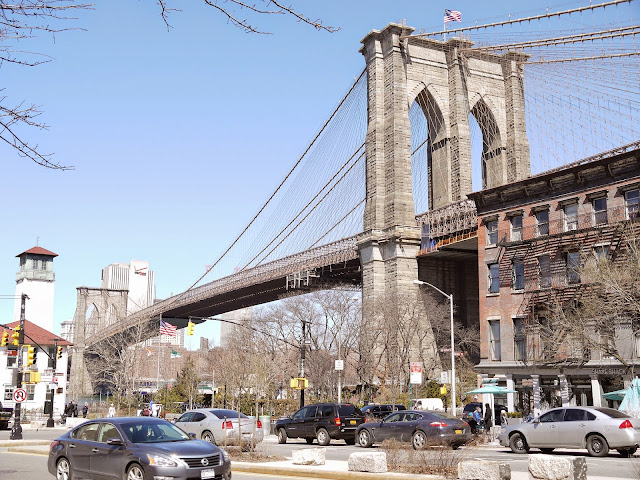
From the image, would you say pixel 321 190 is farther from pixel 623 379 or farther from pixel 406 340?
pixel 623 379

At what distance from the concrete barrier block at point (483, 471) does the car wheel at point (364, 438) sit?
543 inches

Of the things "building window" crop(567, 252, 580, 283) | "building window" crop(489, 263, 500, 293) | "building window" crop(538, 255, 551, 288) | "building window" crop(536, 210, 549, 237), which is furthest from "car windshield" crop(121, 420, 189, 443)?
"building window" crop(489, 263, 500, 293)

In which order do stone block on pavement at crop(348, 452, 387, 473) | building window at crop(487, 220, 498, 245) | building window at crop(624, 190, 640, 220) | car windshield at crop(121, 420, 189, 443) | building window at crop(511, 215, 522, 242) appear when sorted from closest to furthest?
1. car windshield at crop(121, 420, 189, 443)
2. stone block on pavement at crop(348, 452, 387, 473)
3. building window at crop(624, 190, 640, 220)
4. building window at crop(511, 215, 522, 242)
5. building window at crop(487, 220, 498, 245)

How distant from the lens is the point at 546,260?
A: 1909 inches

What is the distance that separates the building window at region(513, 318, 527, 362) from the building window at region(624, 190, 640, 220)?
9910mm

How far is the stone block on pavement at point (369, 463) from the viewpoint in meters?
16.6

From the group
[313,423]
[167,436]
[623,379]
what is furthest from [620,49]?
[167,436]

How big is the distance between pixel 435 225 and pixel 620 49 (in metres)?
19.4

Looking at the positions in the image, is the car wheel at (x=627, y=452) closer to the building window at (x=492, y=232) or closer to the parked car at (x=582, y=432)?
the parked car at (x=582, y=432)

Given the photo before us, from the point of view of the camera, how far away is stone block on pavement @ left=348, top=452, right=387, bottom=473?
16.6m

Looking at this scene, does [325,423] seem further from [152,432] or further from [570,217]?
[570,217]

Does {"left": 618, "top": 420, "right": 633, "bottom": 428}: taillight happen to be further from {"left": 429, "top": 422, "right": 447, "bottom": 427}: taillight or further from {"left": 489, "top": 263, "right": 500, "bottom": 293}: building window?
{"left": 489, "top": 263, "right": 500, "bottom": 293}: building window

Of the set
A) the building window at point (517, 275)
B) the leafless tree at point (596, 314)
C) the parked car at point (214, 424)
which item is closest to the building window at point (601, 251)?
the leafless tree at point (596, 314)

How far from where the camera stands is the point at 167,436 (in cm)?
1479
